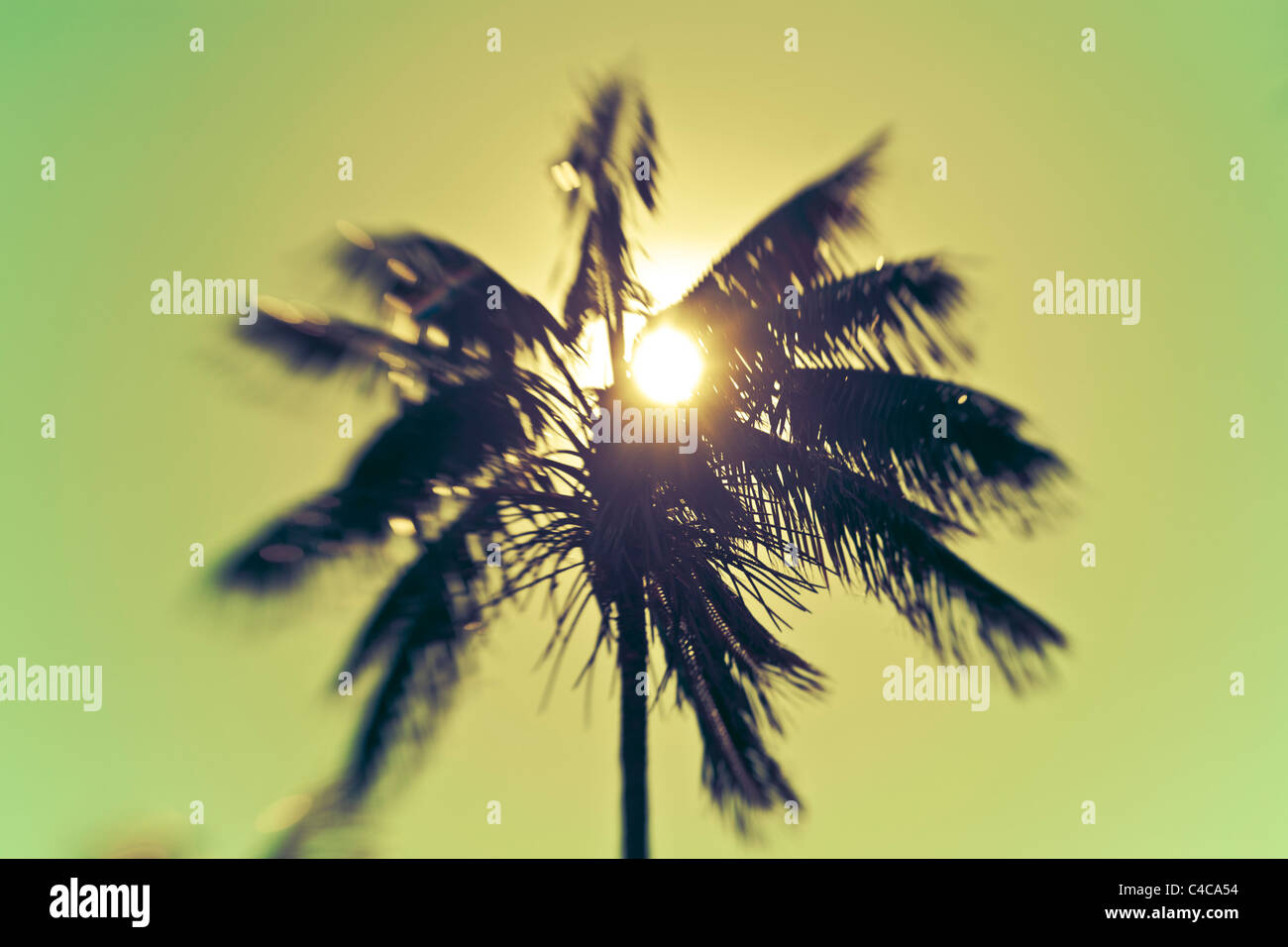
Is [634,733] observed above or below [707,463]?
below

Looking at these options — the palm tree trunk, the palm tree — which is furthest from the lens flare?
the palm tree trunk

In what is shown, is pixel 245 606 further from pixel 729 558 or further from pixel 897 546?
pixel 897 546

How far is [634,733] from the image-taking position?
4.12m

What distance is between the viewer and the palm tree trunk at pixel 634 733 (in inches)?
155

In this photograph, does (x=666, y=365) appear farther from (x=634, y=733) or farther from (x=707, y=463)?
(x=634, y=733)

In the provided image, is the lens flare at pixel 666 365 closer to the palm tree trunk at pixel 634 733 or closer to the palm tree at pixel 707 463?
the palm tree at pixel 707 463

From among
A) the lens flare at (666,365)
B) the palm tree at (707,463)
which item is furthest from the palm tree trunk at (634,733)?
the lens flare at (666,365)

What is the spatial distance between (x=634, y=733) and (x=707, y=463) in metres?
1.79

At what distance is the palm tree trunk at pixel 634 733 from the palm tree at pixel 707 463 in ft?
0.06

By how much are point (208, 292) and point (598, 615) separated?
3.37m

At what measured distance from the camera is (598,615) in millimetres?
3994

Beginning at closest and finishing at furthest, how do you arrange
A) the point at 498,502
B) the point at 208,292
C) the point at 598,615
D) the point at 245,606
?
the point at 245,606 → the point at 498,502 → the point at 598,615 → the point at 208,292

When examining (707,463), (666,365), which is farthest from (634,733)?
(666,365)
